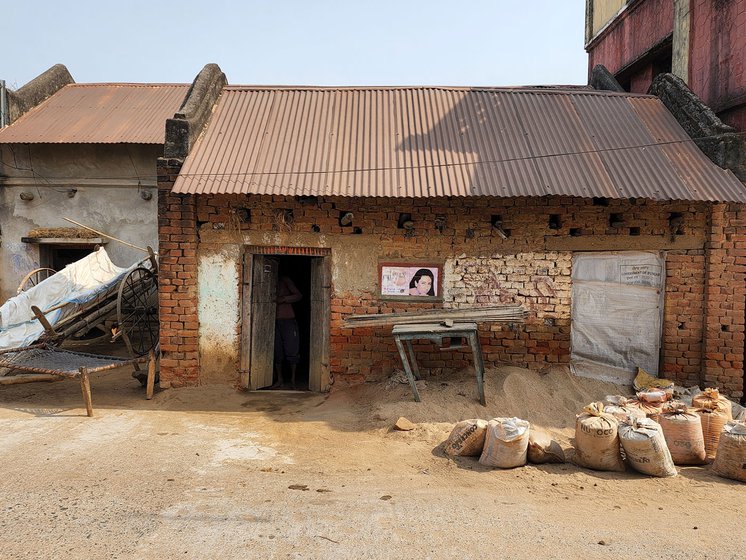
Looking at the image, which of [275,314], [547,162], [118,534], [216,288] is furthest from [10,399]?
[547,162]

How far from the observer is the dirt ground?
3721 millimetres

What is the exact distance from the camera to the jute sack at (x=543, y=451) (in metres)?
5.29

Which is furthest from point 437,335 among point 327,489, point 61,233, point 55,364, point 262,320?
point 61,233

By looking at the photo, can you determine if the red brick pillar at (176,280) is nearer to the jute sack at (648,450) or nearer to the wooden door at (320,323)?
the wooden door at (320,323)

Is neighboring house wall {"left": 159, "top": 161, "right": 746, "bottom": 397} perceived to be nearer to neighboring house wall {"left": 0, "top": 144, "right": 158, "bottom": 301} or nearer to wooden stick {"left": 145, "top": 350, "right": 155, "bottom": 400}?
wooden stick {"left": 145, "top": 350, "right": 155, "bottom": 400}

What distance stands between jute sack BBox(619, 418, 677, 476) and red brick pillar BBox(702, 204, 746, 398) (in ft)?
10.3

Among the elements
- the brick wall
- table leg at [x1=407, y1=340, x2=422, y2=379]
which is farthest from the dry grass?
table leg at [x1=407, y1=340, x2=422, y2=379]

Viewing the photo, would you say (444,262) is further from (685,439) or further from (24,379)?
(24,379)

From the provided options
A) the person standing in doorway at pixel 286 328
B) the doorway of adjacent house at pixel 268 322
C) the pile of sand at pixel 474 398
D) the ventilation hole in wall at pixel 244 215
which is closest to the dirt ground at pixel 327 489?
the pile of sand at pixel 474 398

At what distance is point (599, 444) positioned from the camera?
508 centimetres

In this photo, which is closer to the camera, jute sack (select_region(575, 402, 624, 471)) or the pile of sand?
jute sack (select_region(575, 402, 624, 471))

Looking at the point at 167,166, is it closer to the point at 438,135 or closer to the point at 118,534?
the point at 438,135

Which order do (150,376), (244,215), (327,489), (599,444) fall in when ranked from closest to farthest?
(327,489) → (599,444) → (150,376) → (244,215)

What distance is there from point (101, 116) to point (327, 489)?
12.0 metres
